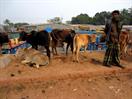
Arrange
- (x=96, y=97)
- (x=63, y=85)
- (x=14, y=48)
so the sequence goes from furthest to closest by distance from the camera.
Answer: (x=14, y=48) < (x=63, y=85) < (x=96, y=97)

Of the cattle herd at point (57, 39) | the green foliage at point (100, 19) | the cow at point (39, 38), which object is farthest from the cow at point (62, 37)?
the green foliage at point (100, 19)

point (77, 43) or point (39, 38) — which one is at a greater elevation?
point (39, 38)

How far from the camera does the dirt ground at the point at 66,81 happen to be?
5707mm

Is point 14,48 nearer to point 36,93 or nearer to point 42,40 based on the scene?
point 42,40

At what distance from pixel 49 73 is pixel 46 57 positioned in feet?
3.70

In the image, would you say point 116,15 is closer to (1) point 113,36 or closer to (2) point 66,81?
(1) point 113,36

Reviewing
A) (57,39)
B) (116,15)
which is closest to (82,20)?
(57,39)

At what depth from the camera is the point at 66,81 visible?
6.63 m


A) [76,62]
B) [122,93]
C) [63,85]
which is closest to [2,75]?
[63,85]

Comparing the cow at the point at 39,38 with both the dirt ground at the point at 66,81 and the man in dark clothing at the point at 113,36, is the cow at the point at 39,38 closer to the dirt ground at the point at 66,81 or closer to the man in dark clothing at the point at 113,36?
the dirt ground at the point at 66,81

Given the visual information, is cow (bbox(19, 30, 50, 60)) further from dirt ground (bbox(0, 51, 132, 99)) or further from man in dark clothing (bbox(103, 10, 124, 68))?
man in dark clothing (bbox(103, 10, 124, 68))

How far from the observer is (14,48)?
1163 centimetres

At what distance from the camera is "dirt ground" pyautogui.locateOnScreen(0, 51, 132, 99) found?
571 cm

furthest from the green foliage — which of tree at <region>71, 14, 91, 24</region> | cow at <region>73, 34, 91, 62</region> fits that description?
cow at <region>73, 34, 91, 62</region>
